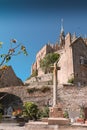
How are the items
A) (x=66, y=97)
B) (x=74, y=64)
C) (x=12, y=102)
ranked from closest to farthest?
1. (x=66, y=97)
2. (x=12, y=102)
3. (x=74, y=64)

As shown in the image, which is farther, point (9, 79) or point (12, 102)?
point (9, 79)

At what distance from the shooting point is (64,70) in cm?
5322

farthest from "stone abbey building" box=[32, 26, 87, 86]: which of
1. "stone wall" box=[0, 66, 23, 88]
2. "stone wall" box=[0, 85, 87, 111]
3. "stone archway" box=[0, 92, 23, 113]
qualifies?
"stone archway" box=[0, 92, 23, 113]

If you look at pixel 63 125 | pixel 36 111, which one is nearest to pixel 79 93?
pixel 36 111

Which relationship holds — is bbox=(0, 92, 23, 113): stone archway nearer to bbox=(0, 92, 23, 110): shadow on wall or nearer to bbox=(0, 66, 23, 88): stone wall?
bbox=(0, 92, 23, 110): shadow on wall

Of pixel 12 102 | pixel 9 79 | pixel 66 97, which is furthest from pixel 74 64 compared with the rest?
pixel 12 102

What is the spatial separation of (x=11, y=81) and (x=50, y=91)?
17.1 m

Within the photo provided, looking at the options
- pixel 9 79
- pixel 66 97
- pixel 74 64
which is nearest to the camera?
pixel 66 97

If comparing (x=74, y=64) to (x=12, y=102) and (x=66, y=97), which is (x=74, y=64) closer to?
(x=66, y=97)

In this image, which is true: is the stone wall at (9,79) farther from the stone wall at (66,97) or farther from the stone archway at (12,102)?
the stone wall at (66,97)

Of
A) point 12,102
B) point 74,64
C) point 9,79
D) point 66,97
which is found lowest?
point 12,102

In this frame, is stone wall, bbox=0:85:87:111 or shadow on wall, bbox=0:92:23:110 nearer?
stone wall, bbox=0:85:87:111

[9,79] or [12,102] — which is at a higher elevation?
[9,79]

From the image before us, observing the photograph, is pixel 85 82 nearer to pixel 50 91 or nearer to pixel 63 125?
pixel 50 91
